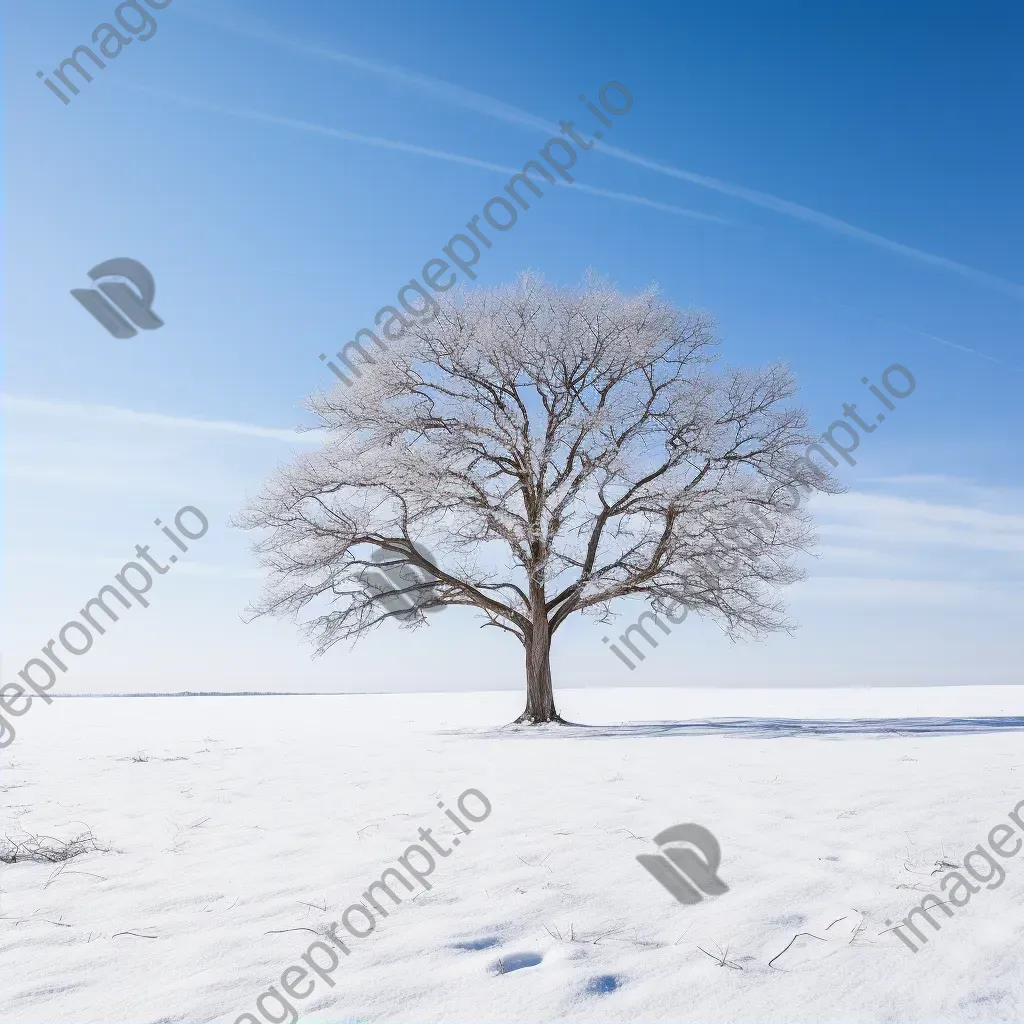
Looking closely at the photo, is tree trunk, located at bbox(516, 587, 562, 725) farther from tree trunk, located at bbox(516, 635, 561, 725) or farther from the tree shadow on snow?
the tree shadow on snow

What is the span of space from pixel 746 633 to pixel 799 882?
44.2ft

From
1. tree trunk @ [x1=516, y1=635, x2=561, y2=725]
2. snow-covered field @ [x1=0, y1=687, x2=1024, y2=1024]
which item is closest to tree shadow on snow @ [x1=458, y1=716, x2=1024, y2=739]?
tree trunk @ [x1=516, y1=635, x2=561, y2=725]

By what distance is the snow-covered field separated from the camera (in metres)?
2.24

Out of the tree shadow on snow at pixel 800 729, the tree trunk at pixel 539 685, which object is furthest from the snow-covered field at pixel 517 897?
the tree trunk at pixel 539 685

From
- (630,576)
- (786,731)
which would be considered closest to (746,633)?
(630,576)

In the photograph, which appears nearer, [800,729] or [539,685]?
[800,729]

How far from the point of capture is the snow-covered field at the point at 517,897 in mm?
2242

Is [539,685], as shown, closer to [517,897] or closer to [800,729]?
[800,729]

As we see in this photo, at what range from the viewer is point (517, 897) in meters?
3.10

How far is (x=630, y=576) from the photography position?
1595 centimetres

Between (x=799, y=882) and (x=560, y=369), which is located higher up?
(x=560, y=369)

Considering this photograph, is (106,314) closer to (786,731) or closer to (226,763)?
(226,763)

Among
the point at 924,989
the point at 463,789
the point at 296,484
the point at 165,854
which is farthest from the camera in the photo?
the point at 296,484

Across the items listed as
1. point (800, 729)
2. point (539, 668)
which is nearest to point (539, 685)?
point (539, 668)
